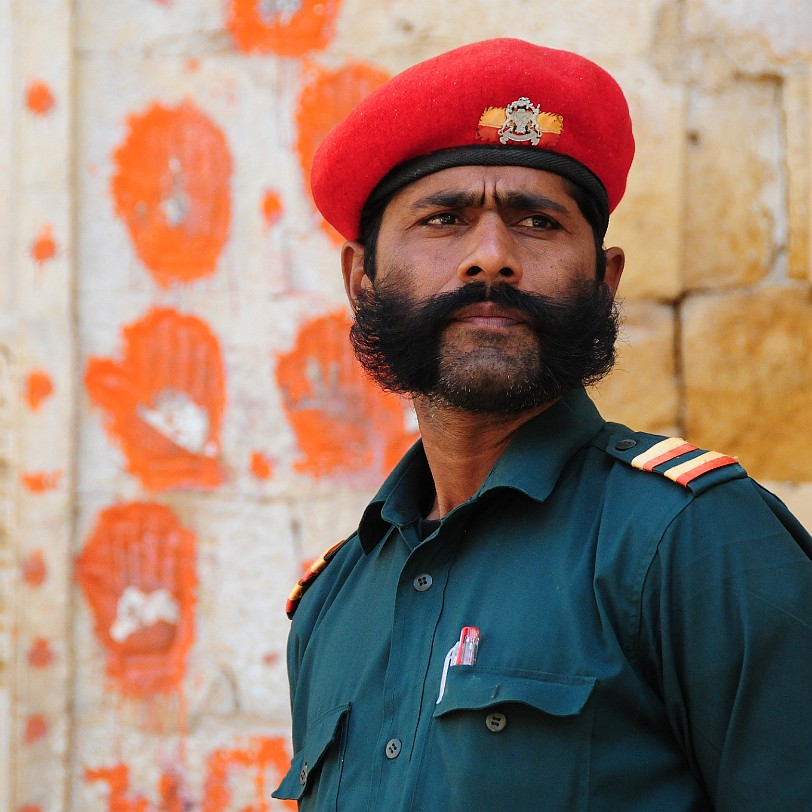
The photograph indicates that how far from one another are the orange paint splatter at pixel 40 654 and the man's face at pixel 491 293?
1.65 m

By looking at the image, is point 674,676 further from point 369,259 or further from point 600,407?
point 600,407

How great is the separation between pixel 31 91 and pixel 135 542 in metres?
1.29

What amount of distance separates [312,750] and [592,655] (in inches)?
21.3

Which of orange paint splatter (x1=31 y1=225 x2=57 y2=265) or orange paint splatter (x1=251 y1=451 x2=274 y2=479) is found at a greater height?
orange paint splatter (x1=31 y1=225 x2=57 y2=265)

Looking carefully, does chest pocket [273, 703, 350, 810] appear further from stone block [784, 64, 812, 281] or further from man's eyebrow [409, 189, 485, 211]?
stone block [784, 64, 812, 281]

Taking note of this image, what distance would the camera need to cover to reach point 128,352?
311 cm

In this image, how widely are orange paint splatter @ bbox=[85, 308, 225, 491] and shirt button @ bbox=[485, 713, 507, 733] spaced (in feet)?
5.84

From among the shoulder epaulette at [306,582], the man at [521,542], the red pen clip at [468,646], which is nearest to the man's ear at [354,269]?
the man at [521,542]

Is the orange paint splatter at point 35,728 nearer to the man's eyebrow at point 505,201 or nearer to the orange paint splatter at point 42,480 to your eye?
the orange paint splatter at point 42,480

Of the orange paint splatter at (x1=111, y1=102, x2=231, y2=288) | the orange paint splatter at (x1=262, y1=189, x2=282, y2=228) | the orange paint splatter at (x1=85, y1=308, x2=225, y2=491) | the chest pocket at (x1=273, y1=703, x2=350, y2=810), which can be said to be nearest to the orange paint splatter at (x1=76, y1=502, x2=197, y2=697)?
the orange paint splatter at (x1=85, y1=308, x2=225, y2=491)

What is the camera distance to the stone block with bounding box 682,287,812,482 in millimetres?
2850

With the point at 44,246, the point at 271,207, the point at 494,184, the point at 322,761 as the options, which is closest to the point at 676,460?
the point at 494,184

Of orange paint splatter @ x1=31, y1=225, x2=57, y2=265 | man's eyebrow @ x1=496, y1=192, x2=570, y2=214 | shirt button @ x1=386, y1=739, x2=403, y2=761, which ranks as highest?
orange paint splatter @ x1=31, y1=225, x2=57, y2=265

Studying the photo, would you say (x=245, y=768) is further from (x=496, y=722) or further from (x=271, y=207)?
(x=496, y=722)
